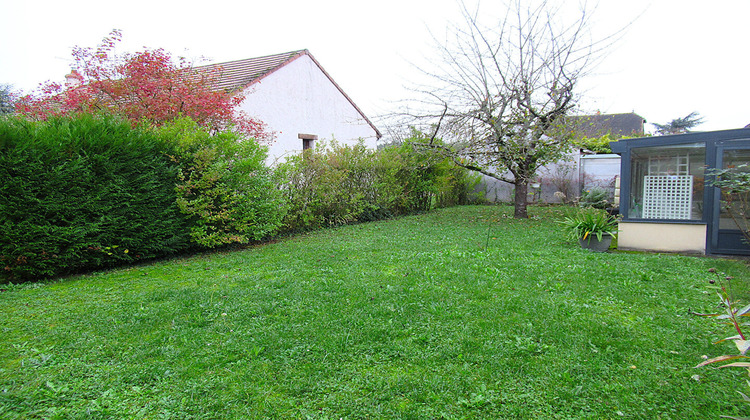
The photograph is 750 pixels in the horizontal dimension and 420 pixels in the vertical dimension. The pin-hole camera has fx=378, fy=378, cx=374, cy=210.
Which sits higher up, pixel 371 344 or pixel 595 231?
pixel 595 231

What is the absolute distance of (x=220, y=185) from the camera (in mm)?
6867

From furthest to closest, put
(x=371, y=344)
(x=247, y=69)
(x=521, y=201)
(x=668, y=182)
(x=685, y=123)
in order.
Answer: (x=685, y=123) → (x=247, y=69) → (x=521, y=201) → (x=668, y=182) → (x=371, y=344)

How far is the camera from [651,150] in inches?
269

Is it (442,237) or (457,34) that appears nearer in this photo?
(442,237)

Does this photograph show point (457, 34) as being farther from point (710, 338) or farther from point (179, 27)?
point (710, 338)

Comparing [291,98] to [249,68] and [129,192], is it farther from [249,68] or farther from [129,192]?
[129,192]

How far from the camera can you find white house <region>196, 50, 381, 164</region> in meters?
11.9

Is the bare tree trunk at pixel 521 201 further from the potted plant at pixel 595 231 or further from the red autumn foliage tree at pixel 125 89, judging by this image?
the red autumn foliage tree at pixel 125 89

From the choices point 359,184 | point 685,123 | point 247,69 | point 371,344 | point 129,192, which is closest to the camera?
point 371,344

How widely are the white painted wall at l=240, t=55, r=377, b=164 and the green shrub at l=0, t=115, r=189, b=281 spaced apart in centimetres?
520

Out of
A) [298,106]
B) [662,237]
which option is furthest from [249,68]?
[662,237]

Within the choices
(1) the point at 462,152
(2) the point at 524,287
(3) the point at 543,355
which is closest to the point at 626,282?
(2) the point at 524,287

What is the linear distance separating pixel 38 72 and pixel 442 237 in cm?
1582

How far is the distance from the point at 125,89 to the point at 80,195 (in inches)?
140
